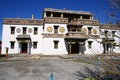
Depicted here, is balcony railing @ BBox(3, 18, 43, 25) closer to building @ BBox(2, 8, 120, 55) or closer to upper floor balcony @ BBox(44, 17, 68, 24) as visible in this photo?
building @ BBox(2, 8, 120, 55)

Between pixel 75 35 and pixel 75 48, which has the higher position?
pixel 75 35

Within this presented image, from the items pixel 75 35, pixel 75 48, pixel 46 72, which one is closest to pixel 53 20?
pixel 75 35

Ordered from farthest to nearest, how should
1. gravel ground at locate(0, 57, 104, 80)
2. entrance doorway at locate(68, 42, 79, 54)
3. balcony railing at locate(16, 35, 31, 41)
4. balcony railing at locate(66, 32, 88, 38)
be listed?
1. entrance doorway at locate(68, 42, 79, 54)
2. balcony railing at locate(16, 35, 31, 41)
3. balcony railing at locate(66, 32, 88, 38)
4. gravel ground at locate(0, 57, 104, 80)

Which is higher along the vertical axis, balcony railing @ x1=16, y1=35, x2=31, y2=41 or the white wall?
balcony railing @ x1=16, y1=35, x2=31, y2=41

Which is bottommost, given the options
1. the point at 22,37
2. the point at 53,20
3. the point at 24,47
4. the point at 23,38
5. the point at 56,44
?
the point at 24,47

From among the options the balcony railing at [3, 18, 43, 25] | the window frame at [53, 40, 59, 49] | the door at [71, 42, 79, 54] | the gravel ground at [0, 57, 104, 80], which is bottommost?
the gravel ground at [0, 57, 104, 80]

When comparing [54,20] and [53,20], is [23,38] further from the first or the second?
[54,20]

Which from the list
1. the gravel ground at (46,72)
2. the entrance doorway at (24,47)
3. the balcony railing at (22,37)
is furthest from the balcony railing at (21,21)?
the gravel ground at (46,72)

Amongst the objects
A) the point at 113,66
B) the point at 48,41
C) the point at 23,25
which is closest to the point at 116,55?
the point at 113,66

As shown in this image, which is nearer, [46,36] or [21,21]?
[46,36]

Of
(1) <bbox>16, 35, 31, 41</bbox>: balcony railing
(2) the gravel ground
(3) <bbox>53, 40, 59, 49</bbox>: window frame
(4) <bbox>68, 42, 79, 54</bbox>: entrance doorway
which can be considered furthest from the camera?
(4) <bbox>68, 42, 79, 54</bbox>: entrance doorway

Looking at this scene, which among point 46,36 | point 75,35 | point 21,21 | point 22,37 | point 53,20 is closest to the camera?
point 22,37

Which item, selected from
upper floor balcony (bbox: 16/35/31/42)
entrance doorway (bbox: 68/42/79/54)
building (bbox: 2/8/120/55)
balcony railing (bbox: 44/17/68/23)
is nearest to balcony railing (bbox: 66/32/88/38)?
building (bbox: 2/8/120/55)

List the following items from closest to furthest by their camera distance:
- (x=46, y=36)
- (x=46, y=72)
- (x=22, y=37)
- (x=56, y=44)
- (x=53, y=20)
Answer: (x=46, y=72) < (x=22, y=37) < (x=46, y=36) < (x=56, y=44) < (x=53, y=20)
